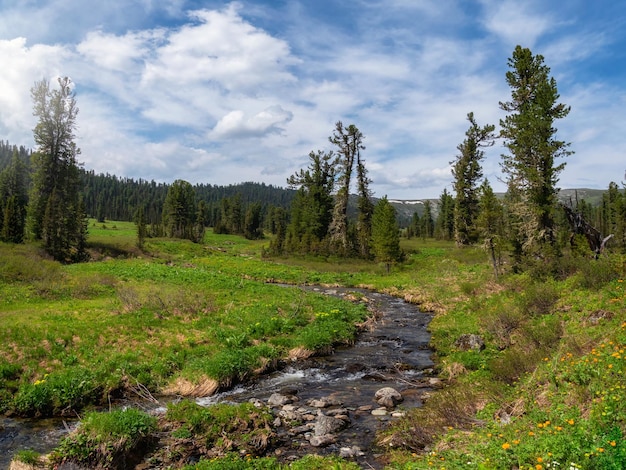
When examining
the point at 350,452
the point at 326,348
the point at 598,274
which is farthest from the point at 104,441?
the point at 598,274

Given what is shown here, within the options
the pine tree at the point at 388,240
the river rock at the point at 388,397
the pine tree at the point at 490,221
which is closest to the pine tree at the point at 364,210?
the pine tree at the point at 388,240

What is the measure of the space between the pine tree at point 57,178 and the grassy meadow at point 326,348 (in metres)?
17.5

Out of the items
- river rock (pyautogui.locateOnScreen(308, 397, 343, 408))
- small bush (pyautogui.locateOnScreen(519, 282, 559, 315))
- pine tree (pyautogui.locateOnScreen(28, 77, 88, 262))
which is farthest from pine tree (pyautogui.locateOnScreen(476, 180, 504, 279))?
pine tree (pyautogui.locateOnScreen(28, 77, 88, 262))

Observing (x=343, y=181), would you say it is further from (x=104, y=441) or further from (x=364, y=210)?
(x=104, y=441)

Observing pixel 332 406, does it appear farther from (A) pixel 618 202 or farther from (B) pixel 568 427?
(A) pixel 618 202

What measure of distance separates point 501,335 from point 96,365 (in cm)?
1559

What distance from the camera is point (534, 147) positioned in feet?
94.0

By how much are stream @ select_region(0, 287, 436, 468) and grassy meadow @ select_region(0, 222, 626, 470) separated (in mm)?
650

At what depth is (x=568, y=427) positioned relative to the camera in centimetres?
686

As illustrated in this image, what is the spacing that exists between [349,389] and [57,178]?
47.8m

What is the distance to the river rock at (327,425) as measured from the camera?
10.2 m

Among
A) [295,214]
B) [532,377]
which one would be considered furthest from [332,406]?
[295,214]

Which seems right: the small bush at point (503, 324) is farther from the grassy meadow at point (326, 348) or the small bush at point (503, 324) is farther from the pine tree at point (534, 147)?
the pine tree at point (534, 147)

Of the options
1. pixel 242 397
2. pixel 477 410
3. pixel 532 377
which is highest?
pixel 532 377
